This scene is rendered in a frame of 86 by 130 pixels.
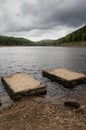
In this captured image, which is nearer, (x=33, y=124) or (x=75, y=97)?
(x=33, y=124)

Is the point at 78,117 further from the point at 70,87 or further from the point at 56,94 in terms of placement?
the point at 70,87

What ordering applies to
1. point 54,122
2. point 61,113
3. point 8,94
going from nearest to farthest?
1. point 54,122
2. point 61,113
3. point 8,94

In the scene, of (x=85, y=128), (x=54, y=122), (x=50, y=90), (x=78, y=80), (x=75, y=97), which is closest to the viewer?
(x=85, y=128)

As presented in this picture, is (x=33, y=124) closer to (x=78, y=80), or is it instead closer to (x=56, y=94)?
(x=56, y=94)

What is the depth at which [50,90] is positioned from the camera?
2191cm

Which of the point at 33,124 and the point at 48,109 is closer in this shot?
the point at 33,124

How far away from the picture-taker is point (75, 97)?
751 inches

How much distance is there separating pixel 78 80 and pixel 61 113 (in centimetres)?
1163

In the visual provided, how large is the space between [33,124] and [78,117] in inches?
127

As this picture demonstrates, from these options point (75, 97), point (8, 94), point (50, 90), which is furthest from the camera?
point (50, 90)

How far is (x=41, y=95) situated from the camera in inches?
765

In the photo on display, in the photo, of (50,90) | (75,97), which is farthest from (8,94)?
(75,97)

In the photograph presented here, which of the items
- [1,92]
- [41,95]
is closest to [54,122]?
[41,95]

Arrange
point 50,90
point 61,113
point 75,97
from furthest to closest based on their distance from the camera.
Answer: point 50,90
point 75,97
point 61,113
